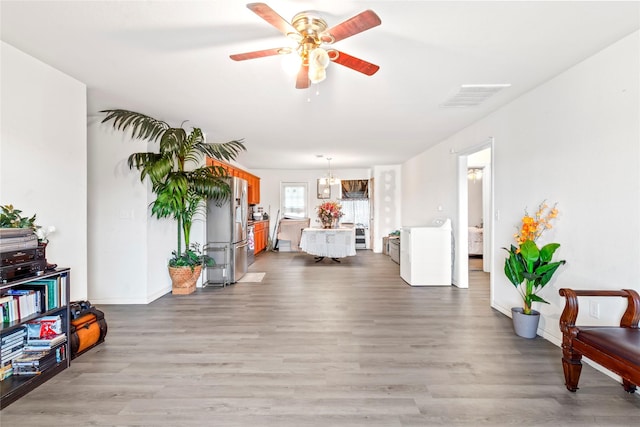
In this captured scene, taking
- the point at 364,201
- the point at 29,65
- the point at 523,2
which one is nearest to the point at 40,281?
the point at 29,65

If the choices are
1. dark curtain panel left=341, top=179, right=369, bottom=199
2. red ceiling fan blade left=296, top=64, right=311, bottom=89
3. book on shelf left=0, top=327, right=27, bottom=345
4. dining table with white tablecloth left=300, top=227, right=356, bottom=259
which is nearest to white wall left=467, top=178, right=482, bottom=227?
dark curtain panel left=341, top=179, right=369, bottom=199

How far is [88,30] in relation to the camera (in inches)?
81.9

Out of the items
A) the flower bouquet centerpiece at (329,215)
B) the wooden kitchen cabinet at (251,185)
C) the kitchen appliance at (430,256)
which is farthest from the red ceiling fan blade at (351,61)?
the wooden kitchen cabinet at (251,185)

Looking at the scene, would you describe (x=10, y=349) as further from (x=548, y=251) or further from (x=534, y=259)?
(x=548, y=251)

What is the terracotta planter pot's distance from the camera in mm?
4348

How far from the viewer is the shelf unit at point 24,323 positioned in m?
1.94

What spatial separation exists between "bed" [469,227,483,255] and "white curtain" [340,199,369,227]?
306cm

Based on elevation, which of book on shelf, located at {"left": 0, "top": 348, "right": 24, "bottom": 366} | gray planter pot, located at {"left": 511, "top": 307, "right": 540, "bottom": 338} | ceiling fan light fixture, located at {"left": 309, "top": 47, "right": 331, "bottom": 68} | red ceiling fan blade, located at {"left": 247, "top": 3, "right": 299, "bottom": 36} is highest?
red ceiling fan blade, located at {"left": 247, "top": 3, "right": 299, "bottom": 36}

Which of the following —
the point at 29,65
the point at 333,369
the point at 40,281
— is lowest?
the point at 333,369

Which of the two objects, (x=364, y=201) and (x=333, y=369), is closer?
(x=333, y=369)

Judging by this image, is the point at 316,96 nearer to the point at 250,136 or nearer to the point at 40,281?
the point at 250,136

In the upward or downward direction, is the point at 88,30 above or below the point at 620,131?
above

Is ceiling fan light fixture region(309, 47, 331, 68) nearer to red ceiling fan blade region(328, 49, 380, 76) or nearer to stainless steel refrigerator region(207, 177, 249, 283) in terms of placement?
red ceiling fan blade region(328, 49, 380, 76)

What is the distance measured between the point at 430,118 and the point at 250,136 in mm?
2754
